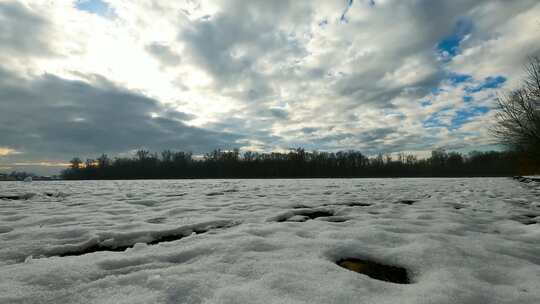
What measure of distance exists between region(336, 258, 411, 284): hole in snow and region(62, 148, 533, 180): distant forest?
224ft

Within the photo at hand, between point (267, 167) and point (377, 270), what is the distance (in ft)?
245

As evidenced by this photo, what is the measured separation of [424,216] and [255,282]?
3.33m

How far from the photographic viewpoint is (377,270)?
2025 mm

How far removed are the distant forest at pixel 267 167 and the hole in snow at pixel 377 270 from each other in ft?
224

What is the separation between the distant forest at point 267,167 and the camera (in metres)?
73.1

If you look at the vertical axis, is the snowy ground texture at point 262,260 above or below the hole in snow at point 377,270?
above

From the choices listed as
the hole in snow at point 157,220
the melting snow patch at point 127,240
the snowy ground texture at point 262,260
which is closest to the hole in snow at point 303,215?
the snowy ground texture at point 262,260

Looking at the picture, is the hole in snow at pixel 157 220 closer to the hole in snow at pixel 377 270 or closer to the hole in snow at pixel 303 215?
the hole in snow at pixel 303 215

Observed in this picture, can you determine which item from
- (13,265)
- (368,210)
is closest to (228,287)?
(13,265)

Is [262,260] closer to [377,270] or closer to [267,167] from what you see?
[377,270]

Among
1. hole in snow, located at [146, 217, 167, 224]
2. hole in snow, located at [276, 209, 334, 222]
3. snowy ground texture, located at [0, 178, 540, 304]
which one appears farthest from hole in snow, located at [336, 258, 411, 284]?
hole in snow, located at [146, 217, 167, 224]

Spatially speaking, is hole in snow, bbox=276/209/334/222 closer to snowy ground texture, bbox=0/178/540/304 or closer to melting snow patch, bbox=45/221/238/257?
snowy ground texture, bbox=0/178/540/304

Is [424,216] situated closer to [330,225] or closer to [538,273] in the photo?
[330,225]

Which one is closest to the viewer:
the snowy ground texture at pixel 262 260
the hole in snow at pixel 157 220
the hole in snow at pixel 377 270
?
the snowy ground texture at pixel 262 260
